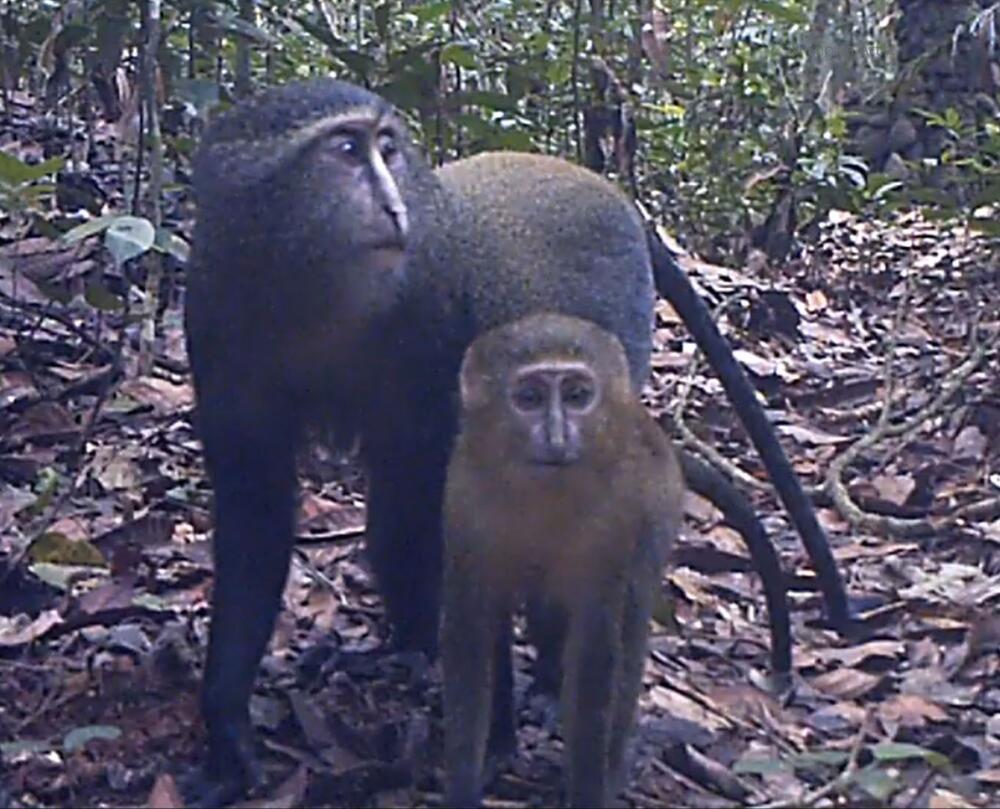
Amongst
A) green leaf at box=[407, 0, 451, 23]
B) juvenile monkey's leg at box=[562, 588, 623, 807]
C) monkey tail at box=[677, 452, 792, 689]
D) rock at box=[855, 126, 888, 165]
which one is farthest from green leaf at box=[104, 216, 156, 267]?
rock at box=[855, 126, 888, 165]

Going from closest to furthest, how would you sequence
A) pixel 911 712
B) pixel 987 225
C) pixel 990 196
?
pixel 911 712 < pixel 987 225 < pixel 990 196

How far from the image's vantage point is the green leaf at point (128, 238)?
365 cm

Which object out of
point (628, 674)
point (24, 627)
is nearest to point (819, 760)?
point (628, 674)

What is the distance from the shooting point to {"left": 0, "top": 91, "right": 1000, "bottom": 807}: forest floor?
11.7ft

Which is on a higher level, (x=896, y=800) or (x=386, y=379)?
(x=386, y=379)

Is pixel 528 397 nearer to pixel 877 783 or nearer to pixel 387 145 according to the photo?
pixel 387 145

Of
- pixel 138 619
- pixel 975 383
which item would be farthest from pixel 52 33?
pixel 975 383

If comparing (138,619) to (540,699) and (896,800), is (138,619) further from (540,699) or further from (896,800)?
(896,800)

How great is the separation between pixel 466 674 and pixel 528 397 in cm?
47

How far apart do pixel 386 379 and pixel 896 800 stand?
1142 mm

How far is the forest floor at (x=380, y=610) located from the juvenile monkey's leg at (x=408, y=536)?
12 cm

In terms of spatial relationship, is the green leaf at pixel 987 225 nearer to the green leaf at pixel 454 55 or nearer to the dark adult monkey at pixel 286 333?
the green leaf at pixel 454 55

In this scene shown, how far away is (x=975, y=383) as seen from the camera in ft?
21.4

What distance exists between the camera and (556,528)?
10.4ft
